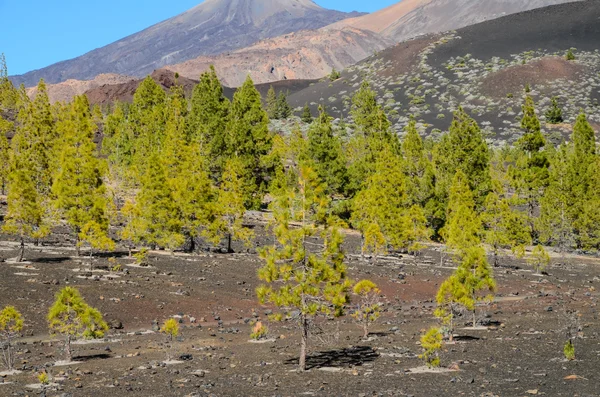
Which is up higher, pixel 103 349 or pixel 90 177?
pixel 90 177

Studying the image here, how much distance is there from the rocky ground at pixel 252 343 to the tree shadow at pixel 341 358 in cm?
7

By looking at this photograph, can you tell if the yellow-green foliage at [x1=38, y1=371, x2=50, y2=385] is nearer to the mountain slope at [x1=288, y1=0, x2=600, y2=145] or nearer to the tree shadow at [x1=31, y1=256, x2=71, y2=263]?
the tree shadow at [x1=31, y1=256, x2=71, y2=263]

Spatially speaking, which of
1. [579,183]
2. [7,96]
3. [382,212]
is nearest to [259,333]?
[382,212]

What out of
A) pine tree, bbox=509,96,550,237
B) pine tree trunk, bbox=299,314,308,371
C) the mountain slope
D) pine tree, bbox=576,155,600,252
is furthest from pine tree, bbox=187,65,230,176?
the mountain slope

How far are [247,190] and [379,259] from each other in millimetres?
20028

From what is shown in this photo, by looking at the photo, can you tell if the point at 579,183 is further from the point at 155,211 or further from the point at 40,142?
the point at 40,142

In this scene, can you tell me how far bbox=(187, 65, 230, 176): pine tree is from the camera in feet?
233

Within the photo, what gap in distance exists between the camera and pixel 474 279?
26188mm

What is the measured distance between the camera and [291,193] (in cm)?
1931

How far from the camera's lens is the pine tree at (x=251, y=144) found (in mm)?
69062

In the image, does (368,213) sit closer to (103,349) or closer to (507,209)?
(507,209)

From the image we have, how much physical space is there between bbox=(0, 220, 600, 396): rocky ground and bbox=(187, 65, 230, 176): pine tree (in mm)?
25832

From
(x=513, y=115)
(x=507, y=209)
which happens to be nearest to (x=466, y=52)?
(x=513, y=115)

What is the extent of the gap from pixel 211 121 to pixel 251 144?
29.2ft
